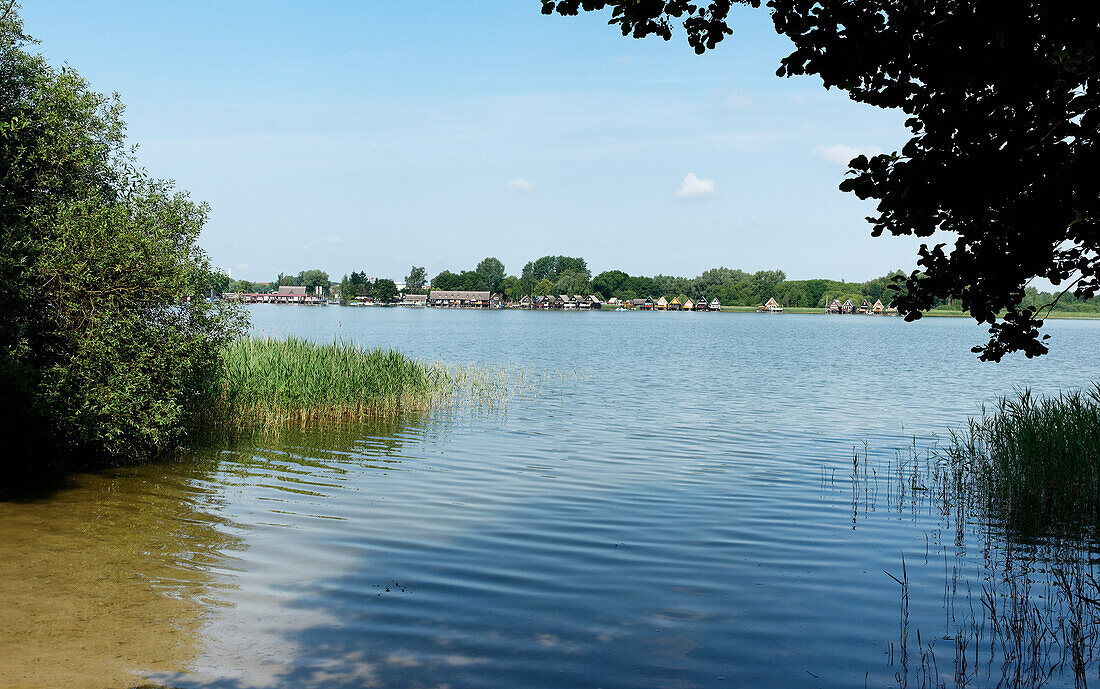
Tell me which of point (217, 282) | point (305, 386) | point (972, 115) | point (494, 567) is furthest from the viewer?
point (305, 386)

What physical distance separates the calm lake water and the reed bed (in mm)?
1251

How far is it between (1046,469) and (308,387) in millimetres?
17697

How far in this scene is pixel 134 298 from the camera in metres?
15.8

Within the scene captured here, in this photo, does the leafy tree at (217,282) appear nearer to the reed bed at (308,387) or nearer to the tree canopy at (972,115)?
the reed bed at (308,387)

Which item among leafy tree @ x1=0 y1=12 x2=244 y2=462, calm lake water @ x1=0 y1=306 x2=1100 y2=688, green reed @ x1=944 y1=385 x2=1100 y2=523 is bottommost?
calm lake water @ x1=0 y1=306 x2=1100 y2=688

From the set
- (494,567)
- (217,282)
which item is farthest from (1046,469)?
(217,282)

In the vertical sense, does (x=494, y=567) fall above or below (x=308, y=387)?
below

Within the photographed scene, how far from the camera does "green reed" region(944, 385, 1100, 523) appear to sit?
44.7 ft

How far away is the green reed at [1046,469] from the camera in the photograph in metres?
13.6

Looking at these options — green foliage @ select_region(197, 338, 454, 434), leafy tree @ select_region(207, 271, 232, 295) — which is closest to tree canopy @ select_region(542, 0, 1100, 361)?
leafy tree @ select_region(207, 271, 232, 295)

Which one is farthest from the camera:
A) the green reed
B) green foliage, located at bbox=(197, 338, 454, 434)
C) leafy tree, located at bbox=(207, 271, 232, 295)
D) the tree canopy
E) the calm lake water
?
green foliage, located at bbox=(197, 338, 454, 434)

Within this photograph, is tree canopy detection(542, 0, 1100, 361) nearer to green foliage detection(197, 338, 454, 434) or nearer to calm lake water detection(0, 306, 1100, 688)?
calm lake water detection(0, 306, 1100, 688)

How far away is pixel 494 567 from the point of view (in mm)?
10352

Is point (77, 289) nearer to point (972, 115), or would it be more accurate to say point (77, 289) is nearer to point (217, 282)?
point (217, 282)
